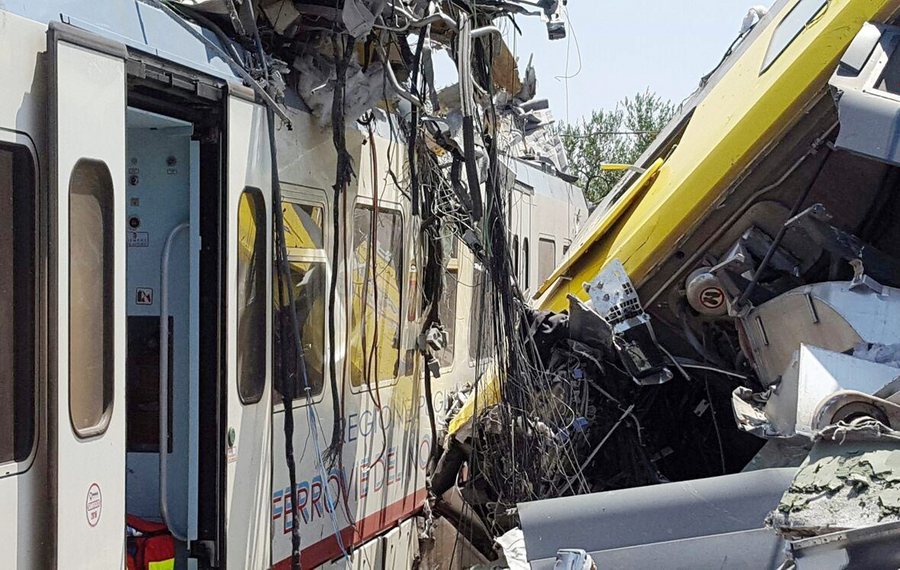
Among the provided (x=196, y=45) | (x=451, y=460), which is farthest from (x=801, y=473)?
(x=451, y=460)

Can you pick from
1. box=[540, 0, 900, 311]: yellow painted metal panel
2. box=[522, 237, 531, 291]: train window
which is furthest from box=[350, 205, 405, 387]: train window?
box=[522, 237, 531, 291]: train window

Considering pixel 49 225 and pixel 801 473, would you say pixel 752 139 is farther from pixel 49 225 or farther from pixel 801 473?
pixel 49 225

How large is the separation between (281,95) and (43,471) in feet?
6.97

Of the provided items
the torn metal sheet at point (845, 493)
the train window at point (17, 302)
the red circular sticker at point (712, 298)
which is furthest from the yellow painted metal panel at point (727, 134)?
the train window at point (17, 302)

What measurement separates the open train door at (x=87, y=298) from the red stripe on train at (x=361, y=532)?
147 cm

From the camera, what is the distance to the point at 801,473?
3561mm

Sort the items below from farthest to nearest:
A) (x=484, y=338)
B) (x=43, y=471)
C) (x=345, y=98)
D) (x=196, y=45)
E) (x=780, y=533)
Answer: (x=484, y=338), (x=345, y=98), (x=196, y=45), (x=780, y=533), (x=43, y=471)

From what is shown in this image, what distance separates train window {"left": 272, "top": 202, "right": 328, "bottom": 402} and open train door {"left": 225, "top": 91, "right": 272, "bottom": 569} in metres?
0.14

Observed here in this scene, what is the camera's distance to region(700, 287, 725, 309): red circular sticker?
5.05 metres

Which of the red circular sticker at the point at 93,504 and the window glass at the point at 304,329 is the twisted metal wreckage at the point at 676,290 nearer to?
the window glass at the point at 304,329

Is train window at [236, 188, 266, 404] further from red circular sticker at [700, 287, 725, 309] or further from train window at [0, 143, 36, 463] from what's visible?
red circular sticker at [700, 287, 725, 309]

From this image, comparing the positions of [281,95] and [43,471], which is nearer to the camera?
[43,471]

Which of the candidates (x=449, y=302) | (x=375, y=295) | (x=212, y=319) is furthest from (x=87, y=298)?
(x=449, y=302)

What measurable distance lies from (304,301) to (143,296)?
33.4 inches
